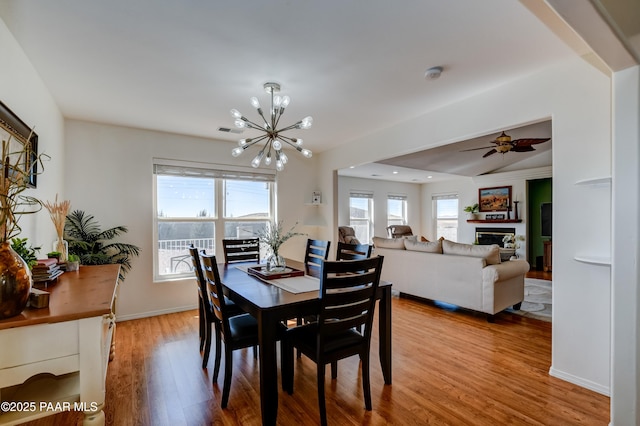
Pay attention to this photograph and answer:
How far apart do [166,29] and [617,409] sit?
11.2 feet

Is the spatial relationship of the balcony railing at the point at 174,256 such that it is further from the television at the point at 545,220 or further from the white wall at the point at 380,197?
the television at the point at 545,220

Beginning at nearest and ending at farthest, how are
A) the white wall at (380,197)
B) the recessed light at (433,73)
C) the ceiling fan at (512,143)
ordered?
the recessed light at (433,73) < the ceiling fan at (512,143) < the white wall at (380,197)

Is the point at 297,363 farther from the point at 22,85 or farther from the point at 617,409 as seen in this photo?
the point at 22,85

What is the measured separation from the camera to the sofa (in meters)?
3.65

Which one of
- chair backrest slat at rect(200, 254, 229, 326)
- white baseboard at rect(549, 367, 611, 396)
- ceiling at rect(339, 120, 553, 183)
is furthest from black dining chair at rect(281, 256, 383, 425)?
ceiling at rect(339, 120, 553, 183)

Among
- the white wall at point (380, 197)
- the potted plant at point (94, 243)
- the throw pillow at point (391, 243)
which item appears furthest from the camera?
the white wall at point (380, 197)

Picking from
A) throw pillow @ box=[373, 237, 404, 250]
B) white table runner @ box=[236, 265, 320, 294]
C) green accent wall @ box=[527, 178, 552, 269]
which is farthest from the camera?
green accent wall @ box=[527, 178, 552, 269]

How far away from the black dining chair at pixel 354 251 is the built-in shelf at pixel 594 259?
4.95 feet

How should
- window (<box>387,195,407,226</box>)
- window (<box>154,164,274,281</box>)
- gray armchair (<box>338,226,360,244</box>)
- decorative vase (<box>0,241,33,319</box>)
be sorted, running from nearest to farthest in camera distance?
decorative vase (<box>0,241,33,319</box>)
window (<box>154,164,274,281</box>)
gray armchair (<box>338,226,360,244</box>)
window (<box>387,195,407,226</box>)

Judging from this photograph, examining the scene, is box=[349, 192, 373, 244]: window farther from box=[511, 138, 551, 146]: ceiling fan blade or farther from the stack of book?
the stack of book

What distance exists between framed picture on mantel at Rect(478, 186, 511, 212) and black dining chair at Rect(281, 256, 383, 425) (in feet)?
24.2

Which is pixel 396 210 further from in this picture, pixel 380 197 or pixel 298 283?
pixel 298 283

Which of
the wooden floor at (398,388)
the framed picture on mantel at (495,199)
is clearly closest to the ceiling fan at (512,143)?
the wooden floor at (398,388)

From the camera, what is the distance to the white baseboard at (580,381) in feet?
7.17
